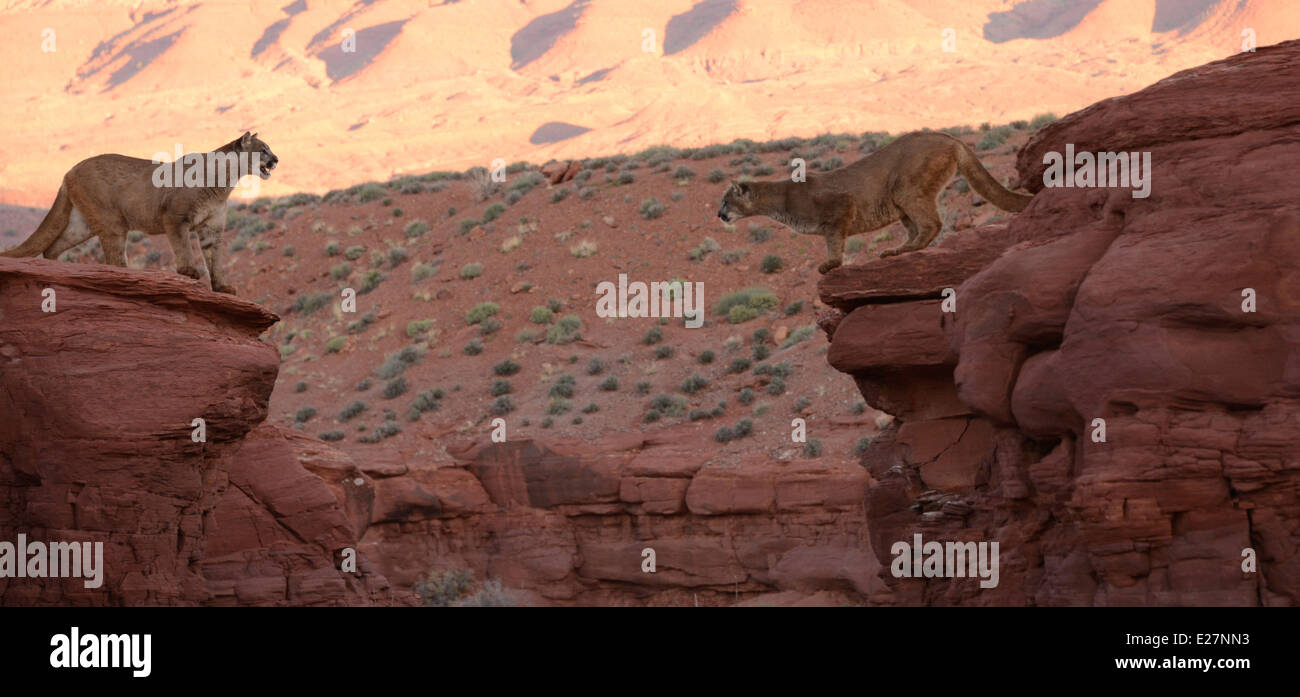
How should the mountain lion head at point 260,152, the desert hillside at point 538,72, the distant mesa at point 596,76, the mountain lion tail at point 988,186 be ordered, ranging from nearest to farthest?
the mountain lion tail at point 988,186 < the mountain lion head at point 260,152 < the desert hillside at point 538,72 < the distant mesa at point 596,76

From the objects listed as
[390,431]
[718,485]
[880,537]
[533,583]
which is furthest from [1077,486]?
[390,431]

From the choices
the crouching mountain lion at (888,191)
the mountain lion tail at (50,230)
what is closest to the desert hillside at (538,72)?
the crouching mountain lion at (888,191)

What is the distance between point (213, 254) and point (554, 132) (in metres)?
88.7

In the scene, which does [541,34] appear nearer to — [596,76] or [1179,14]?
[596,76]

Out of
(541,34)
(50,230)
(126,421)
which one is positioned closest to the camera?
(126,421)

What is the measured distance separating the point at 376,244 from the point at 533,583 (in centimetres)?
2416

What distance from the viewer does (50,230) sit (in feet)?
48.7

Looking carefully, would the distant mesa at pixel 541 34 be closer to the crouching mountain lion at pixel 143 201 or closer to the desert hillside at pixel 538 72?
the desert hillside at pixel 538 72


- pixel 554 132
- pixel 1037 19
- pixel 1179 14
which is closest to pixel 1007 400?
pixel 554 132

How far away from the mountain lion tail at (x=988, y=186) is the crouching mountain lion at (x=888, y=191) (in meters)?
0.01

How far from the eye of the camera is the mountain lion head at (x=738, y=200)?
17516mm

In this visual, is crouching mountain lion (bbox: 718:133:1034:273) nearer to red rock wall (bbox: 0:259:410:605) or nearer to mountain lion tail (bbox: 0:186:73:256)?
red rock wall (bbox: 0:259:410:605)

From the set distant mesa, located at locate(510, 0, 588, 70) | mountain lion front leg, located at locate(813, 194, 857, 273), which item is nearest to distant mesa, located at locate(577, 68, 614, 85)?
distant mesa, located at locate(510, 0, 588, 70)

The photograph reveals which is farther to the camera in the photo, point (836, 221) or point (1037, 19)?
point (1037, 19)
